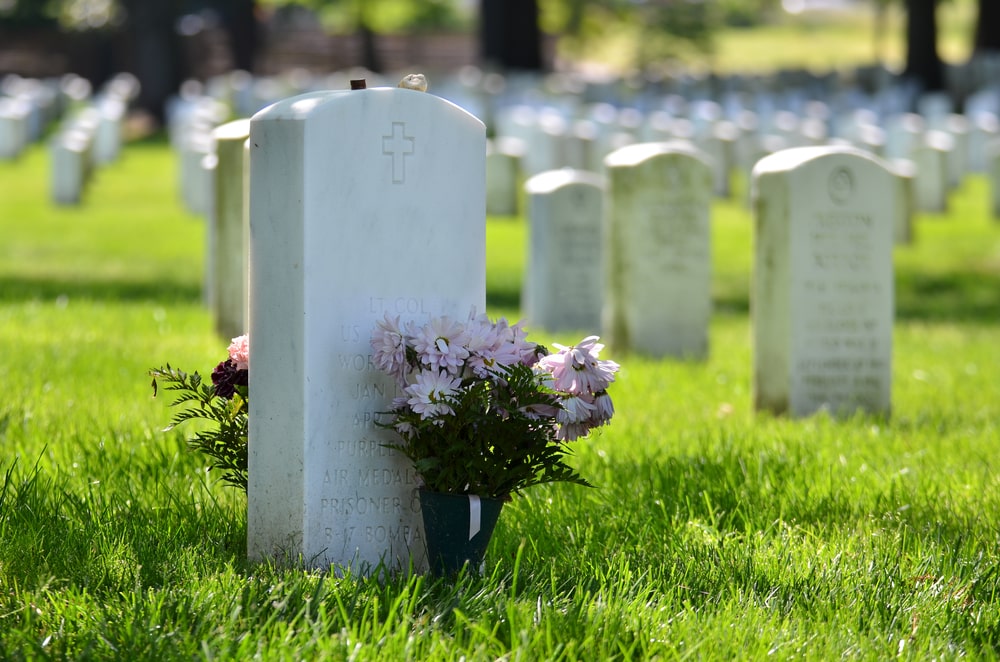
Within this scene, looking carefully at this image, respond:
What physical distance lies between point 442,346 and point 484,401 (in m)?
0.20

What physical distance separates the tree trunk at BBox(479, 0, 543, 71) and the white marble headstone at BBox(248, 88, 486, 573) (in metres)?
32.0

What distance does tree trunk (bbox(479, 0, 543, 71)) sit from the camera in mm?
35656

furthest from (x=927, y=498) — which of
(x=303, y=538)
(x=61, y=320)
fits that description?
(x=61, y=320)

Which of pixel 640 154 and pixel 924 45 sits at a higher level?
pixel 924 45

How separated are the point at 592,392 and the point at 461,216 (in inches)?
26.4

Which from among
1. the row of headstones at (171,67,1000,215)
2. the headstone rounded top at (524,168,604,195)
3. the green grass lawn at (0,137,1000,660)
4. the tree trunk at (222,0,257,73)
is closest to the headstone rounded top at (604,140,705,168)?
the headstone rounded top at (524,168,604,195)

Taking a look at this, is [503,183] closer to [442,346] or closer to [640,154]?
[640,154]

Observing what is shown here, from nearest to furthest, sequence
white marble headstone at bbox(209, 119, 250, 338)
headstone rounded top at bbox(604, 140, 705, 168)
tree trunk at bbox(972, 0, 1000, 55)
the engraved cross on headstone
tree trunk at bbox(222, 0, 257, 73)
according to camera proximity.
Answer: the engraved cross on headstone
white marble headstone at bbox(209, 119, 250, 338)
headstone rounded top at bbox(604, 140, 705, 168)
tree trunk at bbox(972, 0, 1000, 55)
tree trunk at bbox(222, 0, 257, 73)

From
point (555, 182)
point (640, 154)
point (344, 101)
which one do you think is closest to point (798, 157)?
point (640, 154)

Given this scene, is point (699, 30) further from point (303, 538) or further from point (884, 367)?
point (303, 538)

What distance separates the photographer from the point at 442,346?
4074mm

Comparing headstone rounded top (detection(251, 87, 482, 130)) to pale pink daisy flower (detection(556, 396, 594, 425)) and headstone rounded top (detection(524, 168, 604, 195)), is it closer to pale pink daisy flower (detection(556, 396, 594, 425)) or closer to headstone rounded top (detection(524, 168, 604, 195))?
pale pink daisy flower (detection(556, 396, 594, 425))

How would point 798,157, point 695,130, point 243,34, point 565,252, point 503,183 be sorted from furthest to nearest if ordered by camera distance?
point 243,34 < point 695,130 < point 503,183 < point 565,252 < point 798,157

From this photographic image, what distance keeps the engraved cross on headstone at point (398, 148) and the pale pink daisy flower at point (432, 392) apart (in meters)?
0.60
